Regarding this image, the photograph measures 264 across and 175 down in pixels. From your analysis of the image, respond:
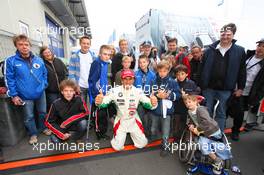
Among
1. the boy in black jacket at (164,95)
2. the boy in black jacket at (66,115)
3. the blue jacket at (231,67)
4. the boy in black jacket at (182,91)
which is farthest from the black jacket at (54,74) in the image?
the blue jacket at (231,67)

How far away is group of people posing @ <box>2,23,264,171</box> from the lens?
2023 millimetres

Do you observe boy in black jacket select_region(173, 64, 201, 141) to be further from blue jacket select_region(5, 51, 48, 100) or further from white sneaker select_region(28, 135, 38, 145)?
white sneaker select_region(28, 135, 38, 145)

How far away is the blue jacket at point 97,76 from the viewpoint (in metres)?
2.25

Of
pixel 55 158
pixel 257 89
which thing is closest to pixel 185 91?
pixel 257 89

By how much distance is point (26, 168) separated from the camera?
Answer: 1823 millimetres

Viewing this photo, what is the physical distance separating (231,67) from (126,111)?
158cm

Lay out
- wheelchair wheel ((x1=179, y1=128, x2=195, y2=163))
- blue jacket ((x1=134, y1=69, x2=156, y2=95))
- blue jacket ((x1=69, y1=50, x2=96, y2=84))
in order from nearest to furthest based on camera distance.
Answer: wheelchair wheel ((x1=179, y1=128, x2=195, y2=163)) < blue jacket ((x1=134, y1=69, x2=156, y2=95)) < blue jacket ((x1=69, y1=50, x2=96, y2=84))

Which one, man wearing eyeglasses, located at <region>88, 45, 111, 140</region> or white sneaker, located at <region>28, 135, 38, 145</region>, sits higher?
man wearing eyeglasses, located at <region>88, 45, 111, 140</region>

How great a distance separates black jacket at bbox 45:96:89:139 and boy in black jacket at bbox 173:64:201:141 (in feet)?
4.74

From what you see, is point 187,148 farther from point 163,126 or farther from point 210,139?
point 163,126

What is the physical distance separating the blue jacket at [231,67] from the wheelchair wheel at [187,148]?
80 cm

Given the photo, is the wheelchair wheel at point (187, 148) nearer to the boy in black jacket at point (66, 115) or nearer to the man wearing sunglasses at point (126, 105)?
the man wearing sunglasses at point (126, 105)

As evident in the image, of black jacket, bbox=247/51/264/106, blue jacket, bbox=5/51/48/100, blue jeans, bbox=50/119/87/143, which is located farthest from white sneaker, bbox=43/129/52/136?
black jacket, bbox=247/51/264/106

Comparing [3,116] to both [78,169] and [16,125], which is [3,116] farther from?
[78,169]
